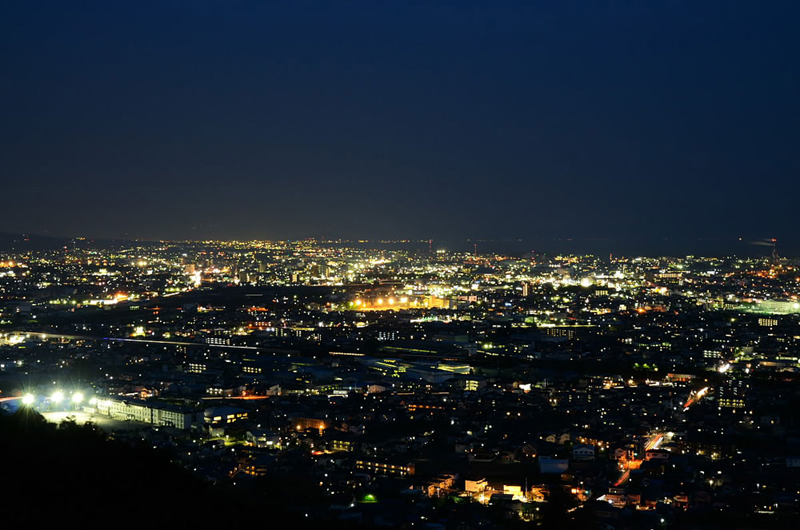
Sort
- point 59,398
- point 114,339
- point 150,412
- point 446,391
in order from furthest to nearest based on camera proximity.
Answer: point 114,339 < point 446,391 < point 59,398 < point 150,412

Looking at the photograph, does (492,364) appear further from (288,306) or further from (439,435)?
(288,306)

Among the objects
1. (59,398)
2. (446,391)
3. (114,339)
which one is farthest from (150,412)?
(114,339)

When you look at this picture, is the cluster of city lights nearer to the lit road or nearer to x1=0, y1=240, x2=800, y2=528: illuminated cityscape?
x1=0, y1=240, x2=800, y2=528: illuminated cityscape

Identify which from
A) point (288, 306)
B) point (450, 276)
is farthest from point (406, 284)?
point (288, 306)

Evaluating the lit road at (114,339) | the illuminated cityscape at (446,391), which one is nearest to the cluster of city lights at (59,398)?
the illuminated cityscape at (446,391)

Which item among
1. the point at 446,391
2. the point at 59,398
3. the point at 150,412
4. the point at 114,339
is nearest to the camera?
the point at 150,412

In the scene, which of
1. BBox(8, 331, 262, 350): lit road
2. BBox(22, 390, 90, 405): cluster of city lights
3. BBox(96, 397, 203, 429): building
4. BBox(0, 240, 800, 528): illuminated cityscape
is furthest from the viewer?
BBox(8, 331, 262, 350): lit road

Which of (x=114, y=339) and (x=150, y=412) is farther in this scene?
(x=114, y=339)

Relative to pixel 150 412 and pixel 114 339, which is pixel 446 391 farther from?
pixel 114 339

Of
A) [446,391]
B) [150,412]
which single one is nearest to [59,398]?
[150,412]

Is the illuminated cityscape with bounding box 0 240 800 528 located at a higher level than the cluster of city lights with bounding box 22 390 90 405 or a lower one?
lower

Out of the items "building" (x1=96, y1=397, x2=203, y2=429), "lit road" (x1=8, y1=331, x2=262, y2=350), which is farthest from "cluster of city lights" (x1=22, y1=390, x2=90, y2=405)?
"lit road" (x1=8, y1=331, x2=262, y2=350)

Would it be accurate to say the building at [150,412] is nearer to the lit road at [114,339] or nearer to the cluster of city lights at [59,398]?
the cluster of city lights at [59,398]
